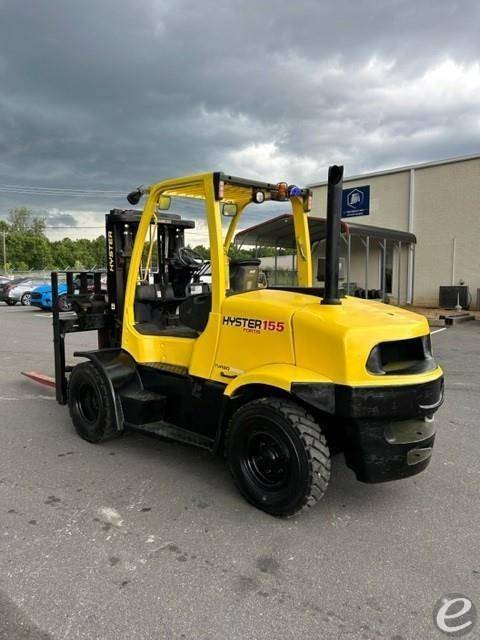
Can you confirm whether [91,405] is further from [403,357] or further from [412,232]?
[412,232]

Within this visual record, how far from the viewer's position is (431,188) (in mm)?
20609

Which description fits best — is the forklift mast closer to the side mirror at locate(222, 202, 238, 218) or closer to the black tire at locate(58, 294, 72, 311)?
the black tire at locate(58, 294, 72, 311)

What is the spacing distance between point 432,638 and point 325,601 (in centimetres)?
52

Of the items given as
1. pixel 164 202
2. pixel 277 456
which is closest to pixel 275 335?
pixel 277 456

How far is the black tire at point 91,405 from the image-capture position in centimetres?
455

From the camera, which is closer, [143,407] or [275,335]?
A: [275,335]

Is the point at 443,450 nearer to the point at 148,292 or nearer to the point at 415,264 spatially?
the point at 148,292

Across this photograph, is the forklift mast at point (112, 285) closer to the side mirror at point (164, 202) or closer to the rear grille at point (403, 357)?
the side mirror at point (164, 202)

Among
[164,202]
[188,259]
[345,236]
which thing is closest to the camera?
[164,202]

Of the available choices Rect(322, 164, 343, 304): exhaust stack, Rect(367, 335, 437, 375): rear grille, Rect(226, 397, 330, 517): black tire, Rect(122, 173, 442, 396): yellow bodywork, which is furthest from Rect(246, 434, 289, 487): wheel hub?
Rect(322, 164, 343, 304): exhaust stack

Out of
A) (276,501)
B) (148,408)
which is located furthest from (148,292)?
(276,501)

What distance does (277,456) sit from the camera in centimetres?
340

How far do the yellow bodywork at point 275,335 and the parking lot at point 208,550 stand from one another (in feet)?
3.11

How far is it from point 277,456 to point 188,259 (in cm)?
254
